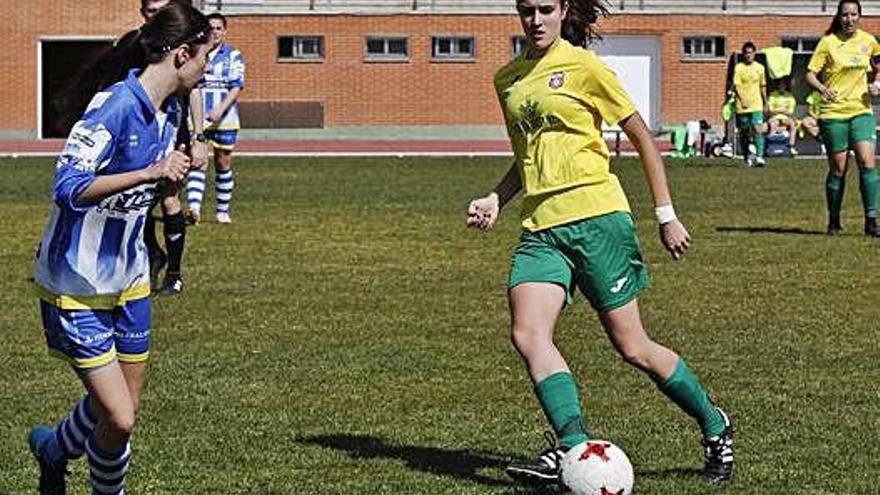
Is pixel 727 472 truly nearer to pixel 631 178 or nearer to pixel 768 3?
pixel 631 178

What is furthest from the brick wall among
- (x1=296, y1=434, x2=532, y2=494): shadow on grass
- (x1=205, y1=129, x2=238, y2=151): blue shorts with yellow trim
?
(x1=296, y1=434, x2=532, y2=494): shadow on grass

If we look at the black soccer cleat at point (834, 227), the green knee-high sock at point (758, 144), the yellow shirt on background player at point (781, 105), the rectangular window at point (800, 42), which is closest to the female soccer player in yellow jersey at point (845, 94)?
the black soccer cleat at point (834, 227)

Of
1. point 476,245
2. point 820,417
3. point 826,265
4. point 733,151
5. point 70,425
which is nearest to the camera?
point 70,425

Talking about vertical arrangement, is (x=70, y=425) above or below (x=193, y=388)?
above

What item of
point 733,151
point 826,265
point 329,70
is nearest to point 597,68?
point 826,265

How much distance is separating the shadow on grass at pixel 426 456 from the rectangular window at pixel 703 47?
155ft

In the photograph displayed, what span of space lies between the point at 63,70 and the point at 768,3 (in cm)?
2033

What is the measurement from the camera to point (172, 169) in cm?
614

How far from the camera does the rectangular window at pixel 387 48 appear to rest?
55.0m

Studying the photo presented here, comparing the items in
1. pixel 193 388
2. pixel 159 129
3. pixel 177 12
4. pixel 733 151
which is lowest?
pixel 733 151

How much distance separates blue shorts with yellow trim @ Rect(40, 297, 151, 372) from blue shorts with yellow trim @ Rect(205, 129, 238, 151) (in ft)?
44.4

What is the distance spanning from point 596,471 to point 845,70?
1176 cm

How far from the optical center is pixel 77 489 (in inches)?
302

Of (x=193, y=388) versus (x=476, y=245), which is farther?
(x=476, y=245)
